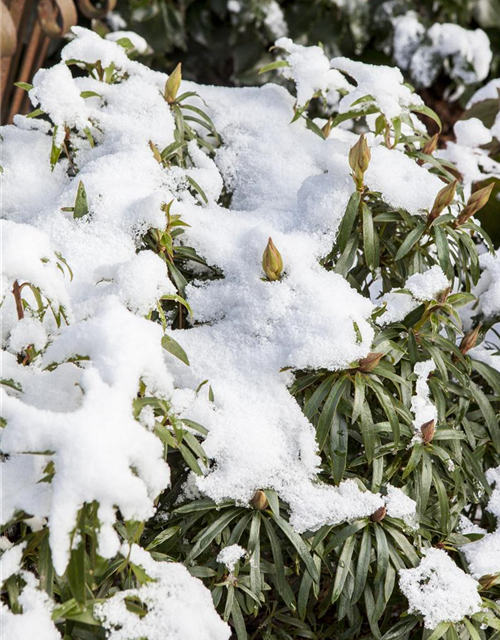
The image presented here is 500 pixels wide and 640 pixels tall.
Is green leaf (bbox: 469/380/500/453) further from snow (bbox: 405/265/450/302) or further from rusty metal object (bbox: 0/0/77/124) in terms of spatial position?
rusty metal object (bbox: 0/0/77/124)

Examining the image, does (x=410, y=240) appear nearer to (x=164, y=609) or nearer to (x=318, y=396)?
(x=318, y=396)

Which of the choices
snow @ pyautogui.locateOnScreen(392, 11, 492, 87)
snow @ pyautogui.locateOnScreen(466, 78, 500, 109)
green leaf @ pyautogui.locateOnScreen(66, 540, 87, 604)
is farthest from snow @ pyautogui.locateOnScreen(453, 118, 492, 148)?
green leaf @ pyautogui.locateOnScreen(66, 540, 87, 604)

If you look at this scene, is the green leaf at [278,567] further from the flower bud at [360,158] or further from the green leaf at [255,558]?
the flower bud at [360,158]

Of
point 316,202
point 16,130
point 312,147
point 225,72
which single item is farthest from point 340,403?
point 225,72

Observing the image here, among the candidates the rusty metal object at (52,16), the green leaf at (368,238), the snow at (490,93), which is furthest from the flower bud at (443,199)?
the rusty metal object at (52,16)

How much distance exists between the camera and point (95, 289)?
3.35 feet

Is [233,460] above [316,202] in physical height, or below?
below

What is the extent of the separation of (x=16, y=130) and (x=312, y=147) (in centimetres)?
57

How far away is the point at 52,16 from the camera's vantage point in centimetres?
200

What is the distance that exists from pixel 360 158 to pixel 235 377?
410mm

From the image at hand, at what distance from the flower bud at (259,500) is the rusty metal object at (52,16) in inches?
53.8

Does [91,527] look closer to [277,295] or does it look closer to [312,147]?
[277,295]

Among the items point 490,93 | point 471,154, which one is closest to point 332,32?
point 490,93

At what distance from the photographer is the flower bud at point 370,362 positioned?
97 cm
